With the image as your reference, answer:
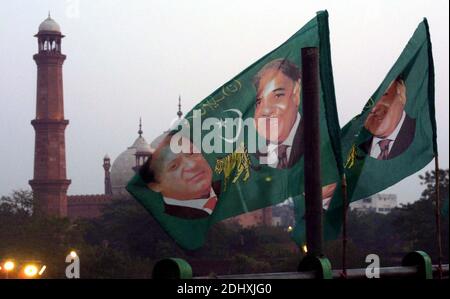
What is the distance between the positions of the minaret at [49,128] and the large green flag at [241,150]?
5353 cm

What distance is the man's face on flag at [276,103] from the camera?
11.5m

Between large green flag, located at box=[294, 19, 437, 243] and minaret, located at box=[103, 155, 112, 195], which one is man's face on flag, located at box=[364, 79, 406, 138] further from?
minaret, located at box=[103, 155, 112, 195]

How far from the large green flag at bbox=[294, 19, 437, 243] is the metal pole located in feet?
1.02

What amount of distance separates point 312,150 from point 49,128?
185 feet

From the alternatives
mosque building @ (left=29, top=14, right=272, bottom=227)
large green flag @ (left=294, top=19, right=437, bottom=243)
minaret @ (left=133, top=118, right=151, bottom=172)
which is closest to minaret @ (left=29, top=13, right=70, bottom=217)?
mosque building @ (left=29, top=14, right=272, bottom=227)

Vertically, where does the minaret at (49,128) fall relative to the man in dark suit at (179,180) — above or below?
above

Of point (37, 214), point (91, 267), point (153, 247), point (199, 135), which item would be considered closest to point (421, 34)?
point (199, 135)

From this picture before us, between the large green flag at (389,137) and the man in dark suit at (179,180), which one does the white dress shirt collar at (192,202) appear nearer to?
the man in dark suit at (179,180)

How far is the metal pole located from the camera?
11.5 m

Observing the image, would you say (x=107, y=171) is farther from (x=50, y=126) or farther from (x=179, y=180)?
(x=179, y=180)

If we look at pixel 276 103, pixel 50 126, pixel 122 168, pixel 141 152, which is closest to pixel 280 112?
pixel 276 103

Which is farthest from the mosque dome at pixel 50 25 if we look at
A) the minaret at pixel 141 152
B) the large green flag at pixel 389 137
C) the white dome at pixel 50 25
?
the large green flag at pixel 389 137
